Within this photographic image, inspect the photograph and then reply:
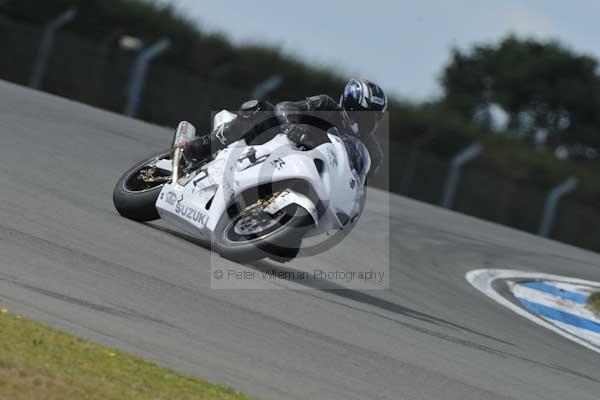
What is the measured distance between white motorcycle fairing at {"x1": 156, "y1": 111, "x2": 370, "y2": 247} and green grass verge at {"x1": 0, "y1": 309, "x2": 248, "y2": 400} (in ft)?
9.50

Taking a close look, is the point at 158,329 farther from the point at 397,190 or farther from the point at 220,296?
the point at 397,190

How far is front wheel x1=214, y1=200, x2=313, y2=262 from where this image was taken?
815cm

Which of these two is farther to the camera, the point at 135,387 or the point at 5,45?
the point at 5,45

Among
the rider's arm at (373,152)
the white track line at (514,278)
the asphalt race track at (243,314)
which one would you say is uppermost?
the rider's arm at (373,152)

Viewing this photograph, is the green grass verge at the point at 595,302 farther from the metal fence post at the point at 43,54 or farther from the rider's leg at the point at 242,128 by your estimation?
the metal fence post at the point at 43,54

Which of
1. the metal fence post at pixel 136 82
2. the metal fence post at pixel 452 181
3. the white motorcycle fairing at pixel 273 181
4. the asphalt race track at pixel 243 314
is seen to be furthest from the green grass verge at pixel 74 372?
the metal fence post at pixel 452 181

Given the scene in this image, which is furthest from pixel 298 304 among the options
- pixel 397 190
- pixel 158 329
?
pixel 397 190

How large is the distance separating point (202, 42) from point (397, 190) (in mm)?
6086

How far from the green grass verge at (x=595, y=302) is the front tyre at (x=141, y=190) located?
4916 mm

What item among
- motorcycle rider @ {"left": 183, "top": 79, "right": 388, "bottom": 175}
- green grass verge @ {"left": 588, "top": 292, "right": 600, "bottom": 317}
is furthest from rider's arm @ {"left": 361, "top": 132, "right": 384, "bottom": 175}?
green grass verge @ {"left": 588, "top": 292, "right": 600, "bottom": 317}

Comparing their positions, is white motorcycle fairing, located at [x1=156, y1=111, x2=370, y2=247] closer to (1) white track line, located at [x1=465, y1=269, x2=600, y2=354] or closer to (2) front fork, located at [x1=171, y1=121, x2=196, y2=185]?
(2) front fork, located at [x1=171, y1=121, x2=196, y2=185]

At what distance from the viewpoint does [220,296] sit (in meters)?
7.38

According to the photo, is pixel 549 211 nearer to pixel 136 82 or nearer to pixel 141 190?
pixel 136 82

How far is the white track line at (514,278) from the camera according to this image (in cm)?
1027
